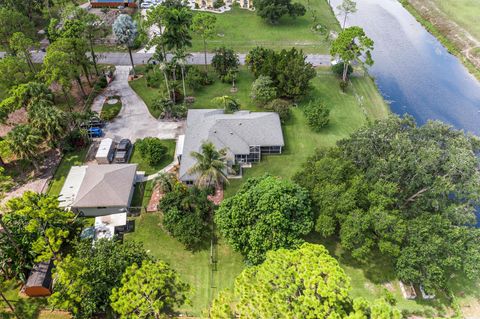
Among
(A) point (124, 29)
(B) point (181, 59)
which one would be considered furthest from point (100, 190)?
(A) point (124, 29)

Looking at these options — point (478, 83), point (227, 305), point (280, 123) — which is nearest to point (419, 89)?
point (478, 83)

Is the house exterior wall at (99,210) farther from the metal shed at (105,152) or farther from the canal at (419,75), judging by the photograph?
the canal at (419,75)

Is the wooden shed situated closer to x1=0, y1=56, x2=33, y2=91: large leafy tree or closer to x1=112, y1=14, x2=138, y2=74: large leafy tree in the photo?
x1=0, y1=56, x2=33, y2=91: large leafy tree

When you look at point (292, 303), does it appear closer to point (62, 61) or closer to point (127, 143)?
point (127, 143)

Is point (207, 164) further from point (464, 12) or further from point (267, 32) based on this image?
point (464, 12)

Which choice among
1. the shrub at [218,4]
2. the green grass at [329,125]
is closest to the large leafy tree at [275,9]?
the shrub at [218,4]

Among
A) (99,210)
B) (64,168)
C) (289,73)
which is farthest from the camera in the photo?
(289,73)
